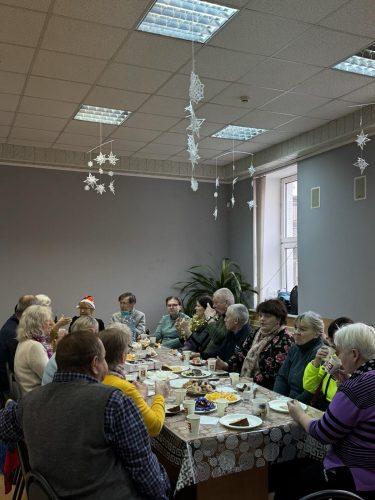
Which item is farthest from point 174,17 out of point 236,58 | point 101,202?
point 101,202

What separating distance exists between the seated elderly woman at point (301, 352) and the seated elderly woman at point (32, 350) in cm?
161

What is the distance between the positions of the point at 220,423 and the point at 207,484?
320 millimetres

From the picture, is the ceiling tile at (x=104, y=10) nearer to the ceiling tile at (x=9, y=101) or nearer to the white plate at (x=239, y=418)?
the ceiling tile at (x=9, y=101)

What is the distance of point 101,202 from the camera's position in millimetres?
7059

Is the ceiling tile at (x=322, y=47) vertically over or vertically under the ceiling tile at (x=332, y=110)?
over

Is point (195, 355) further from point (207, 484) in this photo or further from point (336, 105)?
point (336, 105)

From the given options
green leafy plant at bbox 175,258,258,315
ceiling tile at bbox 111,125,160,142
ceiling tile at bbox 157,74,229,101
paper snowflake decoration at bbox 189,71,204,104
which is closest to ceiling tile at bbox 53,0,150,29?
paper snowflake decoration at bbox 189,71,204,104

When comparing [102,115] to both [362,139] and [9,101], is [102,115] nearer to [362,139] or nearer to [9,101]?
[9,101]

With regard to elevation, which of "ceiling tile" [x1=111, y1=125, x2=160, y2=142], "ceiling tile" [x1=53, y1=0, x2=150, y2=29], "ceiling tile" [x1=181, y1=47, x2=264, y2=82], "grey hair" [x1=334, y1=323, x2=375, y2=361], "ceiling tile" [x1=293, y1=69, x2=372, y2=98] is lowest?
"grey hair" [x1=334, y1=323, x2=375, y2=361]

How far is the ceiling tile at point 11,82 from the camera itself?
403cm

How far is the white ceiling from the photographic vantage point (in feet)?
9.96

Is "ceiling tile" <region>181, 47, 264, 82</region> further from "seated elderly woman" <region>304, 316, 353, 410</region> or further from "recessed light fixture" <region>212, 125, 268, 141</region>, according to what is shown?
"seated elderly woman" <region>304, 316, 353, 410</region>

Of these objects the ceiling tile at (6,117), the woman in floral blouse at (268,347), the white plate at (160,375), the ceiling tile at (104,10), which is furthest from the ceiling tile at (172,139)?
the white plate at (160,375)

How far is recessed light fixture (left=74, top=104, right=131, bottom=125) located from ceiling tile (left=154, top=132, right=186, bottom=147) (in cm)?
73
